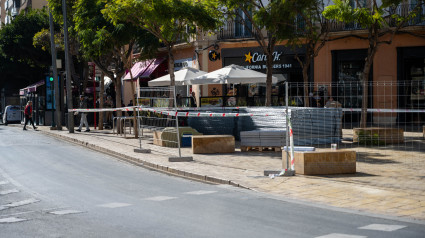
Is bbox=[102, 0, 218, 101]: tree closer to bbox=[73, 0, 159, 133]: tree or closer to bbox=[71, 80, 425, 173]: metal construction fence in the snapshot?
bbox=[71, 80, 425, 173]: metal construction fence

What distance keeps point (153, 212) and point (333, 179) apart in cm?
419

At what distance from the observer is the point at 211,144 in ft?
53.8

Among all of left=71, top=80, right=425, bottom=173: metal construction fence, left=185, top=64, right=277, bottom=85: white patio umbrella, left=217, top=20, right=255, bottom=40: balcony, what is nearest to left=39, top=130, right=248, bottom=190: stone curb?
left=71, top=80, right=425, bottom=173: metal construction fence

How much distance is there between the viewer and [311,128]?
55.5 ft

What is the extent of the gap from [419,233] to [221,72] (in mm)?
16922

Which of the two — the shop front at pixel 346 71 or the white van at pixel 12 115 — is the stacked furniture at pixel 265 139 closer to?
the shop front at pixel 346 71

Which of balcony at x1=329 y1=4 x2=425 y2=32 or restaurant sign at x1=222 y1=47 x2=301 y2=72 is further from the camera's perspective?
restaurant sign at x1=222 y1=47 x2=301 y2=72

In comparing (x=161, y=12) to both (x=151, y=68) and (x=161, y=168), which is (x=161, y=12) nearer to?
(x=161, y=168)

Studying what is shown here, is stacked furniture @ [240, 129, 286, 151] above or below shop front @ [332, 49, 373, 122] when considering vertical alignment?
below

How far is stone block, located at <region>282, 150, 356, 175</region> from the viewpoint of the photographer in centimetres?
1158

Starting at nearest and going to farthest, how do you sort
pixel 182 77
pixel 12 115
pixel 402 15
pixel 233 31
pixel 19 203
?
pixel 19 203 < pixel 182 77 < pixel 402 15 < pixel 233 31 < pixel 12 115

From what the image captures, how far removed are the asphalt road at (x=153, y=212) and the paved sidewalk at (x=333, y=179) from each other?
1.56 feet

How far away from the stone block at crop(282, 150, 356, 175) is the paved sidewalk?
0.26 m

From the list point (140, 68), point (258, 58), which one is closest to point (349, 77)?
point (258, 58)
